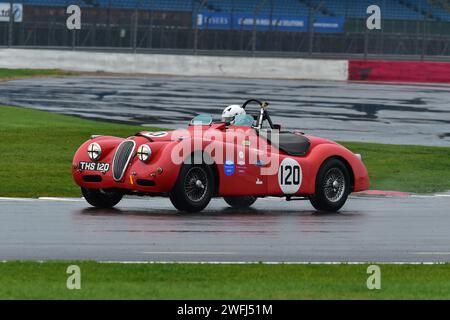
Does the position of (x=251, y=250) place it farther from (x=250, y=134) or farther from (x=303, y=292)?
(x=250, y=134)

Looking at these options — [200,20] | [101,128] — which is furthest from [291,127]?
[200,20]

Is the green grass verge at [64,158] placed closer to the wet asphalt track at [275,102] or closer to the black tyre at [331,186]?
the wet asphalt track at [275,102]

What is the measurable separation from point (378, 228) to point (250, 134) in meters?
2.39

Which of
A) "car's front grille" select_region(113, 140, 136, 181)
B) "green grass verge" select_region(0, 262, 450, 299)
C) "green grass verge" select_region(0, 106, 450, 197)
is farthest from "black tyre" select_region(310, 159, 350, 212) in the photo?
"green grass verge" select_region(0, 262, 450, 299)

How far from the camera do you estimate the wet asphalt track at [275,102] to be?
1157 inches

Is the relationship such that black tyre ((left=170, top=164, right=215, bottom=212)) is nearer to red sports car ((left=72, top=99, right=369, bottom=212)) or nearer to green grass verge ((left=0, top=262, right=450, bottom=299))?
red sports car ((left=72, top=99, right=369, bottom=212))

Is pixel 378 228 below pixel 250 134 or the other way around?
below

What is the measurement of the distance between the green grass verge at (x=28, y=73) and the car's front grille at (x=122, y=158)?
2699cm

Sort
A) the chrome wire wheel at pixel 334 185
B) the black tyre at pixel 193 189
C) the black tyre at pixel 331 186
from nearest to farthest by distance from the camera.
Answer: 1. the black tyre at pixel 193 189
2. the black tyre at pixel 331 186
3. the chrome wire wheel at pixel 334 185

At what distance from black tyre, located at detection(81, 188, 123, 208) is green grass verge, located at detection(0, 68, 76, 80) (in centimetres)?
2654

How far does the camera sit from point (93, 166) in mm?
15031

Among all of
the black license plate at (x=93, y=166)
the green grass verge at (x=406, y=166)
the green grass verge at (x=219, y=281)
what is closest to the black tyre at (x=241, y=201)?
the black license plate at (x=93, y=166)

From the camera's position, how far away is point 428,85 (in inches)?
1794

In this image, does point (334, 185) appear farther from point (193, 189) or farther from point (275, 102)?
point (275, 102)
